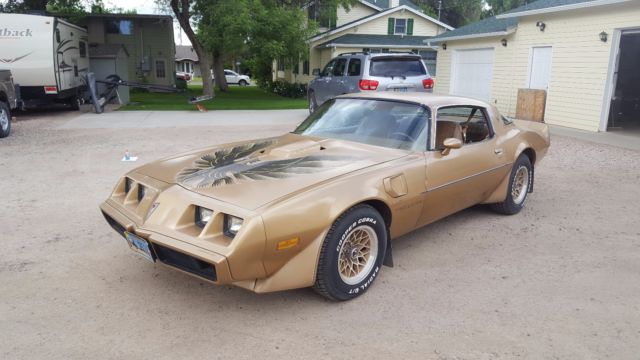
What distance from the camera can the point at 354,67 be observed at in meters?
12.5

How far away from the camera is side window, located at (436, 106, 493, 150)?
491 cm

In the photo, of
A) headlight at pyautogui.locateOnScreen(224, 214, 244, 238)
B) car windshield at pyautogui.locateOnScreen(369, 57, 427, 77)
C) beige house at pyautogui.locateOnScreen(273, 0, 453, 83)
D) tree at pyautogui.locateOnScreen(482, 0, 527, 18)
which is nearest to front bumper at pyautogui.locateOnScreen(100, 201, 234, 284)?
headlight at pyautogui.locateOnScreen(224, 214, 244, 238)

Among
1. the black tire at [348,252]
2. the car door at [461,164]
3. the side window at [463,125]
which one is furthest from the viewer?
the side window at [463,125]

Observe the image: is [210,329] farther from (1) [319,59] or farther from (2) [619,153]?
(1) [319,59]

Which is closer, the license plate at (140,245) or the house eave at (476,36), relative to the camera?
the license plate at (140,245)

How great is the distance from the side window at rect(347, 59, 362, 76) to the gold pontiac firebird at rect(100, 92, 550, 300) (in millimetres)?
7193

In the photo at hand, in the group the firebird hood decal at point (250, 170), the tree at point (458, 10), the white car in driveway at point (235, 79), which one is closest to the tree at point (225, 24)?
the firebird hood decal at point (250, 170)

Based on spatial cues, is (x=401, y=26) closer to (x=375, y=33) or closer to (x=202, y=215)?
(x=375, y=33)

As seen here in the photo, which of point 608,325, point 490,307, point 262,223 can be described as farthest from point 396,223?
point 608,325

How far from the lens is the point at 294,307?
3.57 meters

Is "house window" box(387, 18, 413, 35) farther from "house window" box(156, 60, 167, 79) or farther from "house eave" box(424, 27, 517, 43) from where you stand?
"house window" box(156, 60, 167, 79)

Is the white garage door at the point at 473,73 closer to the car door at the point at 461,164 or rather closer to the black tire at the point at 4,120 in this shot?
the car door at the point at 461,164

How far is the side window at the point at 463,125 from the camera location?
4914 millimetres

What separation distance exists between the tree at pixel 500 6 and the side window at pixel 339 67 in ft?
141
